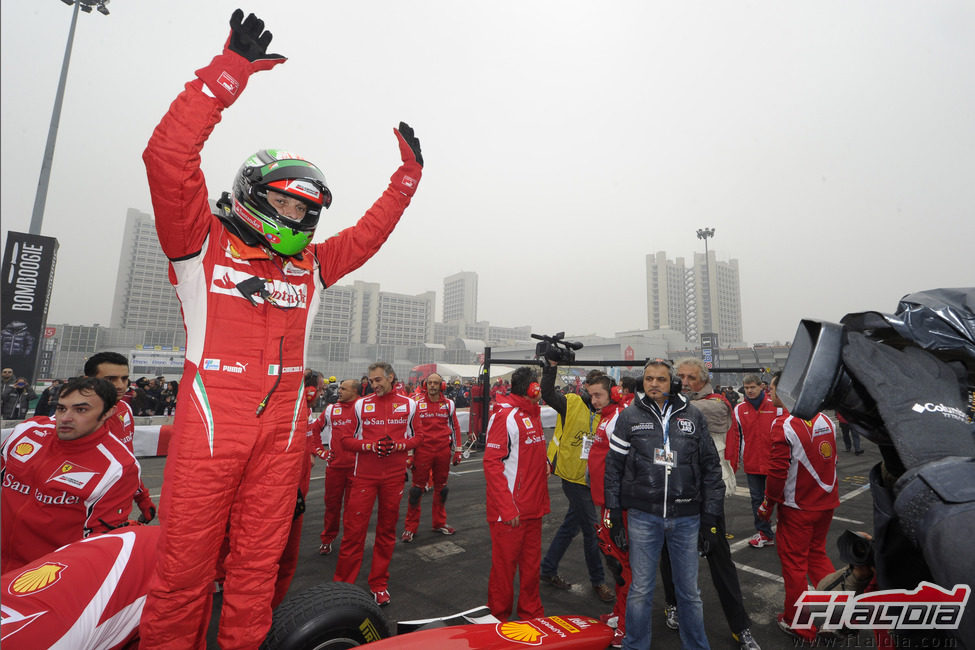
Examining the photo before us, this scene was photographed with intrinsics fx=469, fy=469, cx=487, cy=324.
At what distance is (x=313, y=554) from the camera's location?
204 inches

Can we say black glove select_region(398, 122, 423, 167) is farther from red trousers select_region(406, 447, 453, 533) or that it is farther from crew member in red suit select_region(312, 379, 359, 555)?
red trousers select_region(406, 447, 453, 533)

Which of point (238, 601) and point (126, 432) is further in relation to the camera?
point (126, 432)

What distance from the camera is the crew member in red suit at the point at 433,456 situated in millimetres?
5918

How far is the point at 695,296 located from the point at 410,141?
95099 millimetres

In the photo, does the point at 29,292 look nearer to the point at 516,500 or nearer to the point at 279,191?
the point at 279,191

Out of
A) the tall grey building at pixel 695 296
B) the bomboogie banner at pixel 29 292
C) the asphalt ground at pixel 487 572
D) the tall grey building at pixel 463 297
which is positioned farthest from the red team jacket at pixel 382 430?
the tall grey building at pixel 463 297

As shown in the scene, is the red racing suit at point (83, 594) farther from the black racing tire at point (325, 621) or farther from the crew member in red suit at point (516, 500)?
the crew member in red suit at point (516, 500)

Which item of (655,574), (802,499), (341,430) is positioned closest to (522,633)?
(655,574)

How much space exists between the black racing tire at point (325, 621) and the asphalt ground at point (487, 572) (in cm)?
36

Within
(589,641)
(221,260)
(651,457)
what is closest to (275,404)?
(221,260)

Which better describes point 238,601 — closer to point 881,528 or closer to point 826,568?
point 881,528

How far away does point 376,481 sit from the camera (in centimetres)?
444

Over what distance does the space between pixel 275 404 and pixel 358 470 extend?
2.71 m

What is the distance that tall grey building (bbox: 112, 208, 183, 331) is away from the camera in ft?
156
